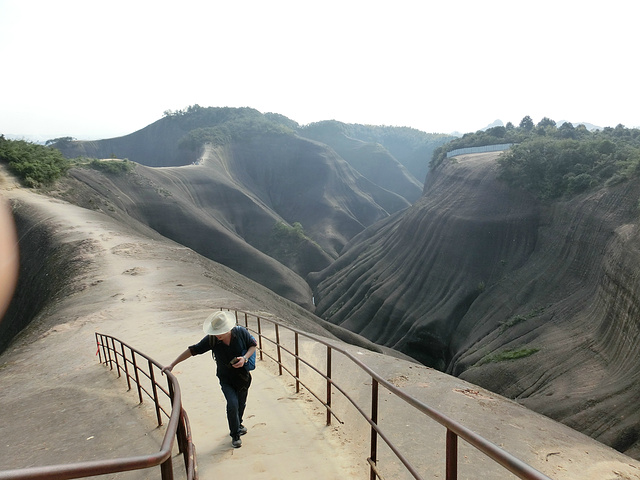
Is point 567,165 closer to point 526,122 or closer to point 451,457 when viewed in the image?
point 451,457

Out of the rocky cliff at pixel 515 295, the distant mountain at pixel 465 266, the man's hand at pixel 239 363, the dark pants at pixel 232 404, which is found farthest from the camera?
the distant mountain at pixel 465 266

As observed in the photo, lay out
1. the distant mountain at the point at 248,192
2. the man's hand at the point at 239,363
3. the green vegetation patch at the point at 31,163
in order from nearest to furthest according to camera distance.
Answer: the man's hand at the point at 239,363
the green vegetation patch at the point at 31,163
the distant mountain at the point at 248,192

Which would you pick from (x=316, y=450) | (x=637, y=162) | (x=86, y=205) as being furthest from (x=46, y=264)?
(x=637, y=162)

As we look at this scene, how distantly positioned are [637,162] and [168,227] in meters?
40.5

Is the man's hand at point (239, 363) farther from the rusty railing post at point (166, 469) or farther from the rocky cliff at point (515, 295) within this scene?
the rocky cliff at point (515, 295)

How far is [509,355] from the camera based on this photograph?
22672mm

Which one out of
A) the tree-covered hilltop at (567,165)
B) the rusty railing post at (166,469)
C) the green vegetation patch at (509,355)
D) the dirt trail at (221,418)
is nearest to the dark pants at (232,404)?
the dirt trail at (221,418)

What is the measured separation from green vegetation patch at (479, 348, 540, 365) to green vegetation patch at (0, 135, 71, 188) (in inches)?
1384

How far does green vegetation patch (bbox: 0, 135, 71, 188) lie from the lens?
1297 inches

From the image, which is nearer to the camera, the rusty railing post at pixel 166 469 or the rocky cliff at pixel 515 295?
the rusty railing post at pixel 166 469

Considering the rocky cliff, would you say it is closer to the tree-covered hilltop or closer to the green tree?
the tree-covered hilltop

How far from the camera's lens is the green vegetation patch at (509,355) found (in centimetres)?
2196

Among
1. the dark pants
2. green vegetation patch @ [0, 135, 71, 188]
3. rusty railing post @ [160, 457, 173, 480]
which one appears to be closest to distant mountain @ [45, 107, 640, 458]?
green vegetation patch @ [0, 135, 71, 188]

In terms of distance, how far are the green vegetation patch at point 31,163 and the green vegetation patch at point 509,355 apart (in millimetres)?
35155
